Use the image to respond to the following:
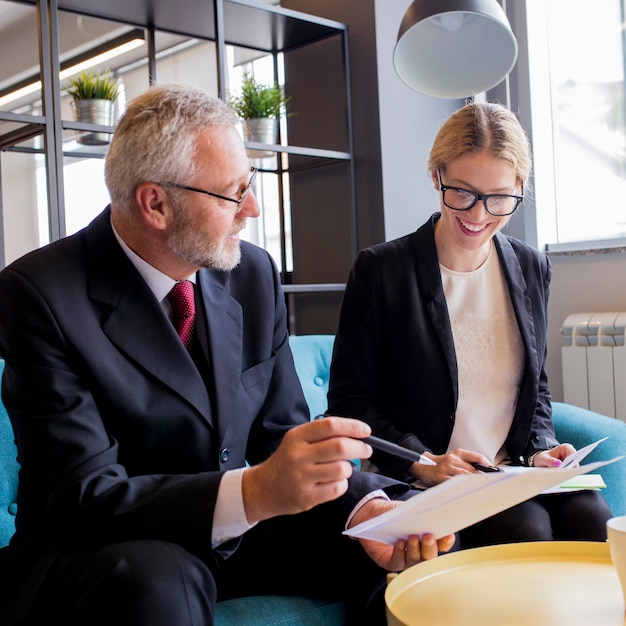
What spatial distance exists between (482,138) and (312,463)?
1.01 m

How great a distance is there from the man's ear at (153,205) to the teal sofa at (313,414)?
21.3 inches

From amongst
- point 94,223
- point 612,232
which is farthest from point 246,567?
point 612,232

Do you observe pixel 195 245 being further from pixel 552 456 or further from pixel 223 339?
pixel 552 456

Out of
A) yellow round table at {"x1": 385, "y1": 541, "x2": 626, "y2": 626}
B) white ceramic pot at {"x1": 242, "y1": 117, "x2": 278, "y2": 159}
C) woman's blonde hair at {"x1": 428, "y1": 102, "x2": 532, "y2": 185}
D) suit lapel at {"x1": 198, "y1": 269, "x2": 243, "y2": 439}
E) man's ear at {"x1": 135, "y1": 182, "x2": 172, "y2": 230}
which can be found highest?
white ceramic pot at {"x1": 242, "y1": 117, "x2": 278, "y2": 159}

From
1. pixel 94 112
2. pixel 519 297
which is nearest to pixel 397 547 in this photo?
pixel 519 297

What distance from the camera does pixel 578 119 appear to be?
346 cm

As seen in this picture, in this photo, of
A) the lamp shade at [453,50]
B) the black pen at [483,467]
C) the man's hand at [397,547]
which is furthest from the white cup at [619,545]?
the lamp shade at [453,50]

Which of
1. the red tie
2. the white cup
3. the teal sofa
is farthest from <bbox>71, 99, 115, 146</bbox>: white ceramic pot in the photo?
the white cup

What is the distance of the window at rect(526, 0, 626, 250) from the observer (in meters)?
3.33

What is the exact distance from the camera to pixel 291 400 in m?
1.63

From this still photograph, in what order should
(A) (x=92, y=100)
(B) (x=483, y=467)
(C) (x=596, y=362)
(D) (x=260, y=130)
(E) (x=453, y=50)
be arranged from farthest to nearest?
(D) (x=260, y=130) → (C) (x=596, y=362) → (A) (x=92, y=100) → (E) (x=453, y=50) → (B) (x=483, y=467)

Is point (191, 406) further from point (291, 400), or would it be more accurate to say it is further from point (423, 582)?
point (423, 582)

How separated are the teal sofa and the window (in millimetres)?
1473

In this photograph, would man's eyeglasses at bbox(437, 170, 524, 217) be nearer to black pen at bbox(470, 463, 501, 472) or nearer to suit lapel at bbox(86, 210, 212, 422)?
black pen at bbox(470, 463, 501, 472)
